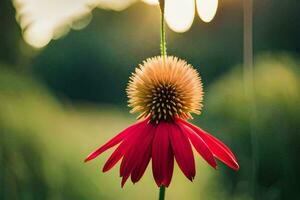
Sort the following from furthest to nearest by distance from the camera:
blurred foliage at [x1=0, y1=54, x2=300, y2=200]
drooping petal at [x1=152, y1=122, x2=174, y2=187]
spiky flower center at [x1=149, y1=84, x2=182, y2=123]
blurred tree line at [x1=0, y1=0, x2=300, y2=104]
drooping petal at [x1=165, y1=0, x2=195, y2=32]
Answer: blurred tree line at [x1=0, y1=0, x2=300, y2=104]
blurred foliage at [x1=0, y1=54, x2=300, y2=200]
drooping petal at [x1=165, y1=0, x2=195, y2=32]
spiky flower center at [x1=149, y1=84, x2=182, y2=123]
drooping petal at [x1=152, y1=122, x2=174, y2=187]

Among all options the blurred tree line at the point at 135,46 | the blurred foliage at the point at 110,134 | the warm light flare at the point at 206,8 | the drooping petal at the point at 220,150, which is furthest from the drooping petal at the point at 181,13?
the blurred tree line at the point at 135,46

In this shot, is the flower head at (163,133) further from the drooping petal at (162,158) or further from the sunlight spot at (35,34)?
the sunlight spot at (35,34)

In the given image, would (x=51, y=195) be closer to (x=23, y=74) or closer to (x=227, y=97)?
(x=23, y=74)

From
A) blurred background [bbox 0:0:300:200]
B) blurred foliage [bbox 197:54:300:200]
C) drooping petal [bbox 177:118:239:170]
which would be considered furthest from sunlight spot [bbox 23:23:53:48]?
drooping petal [bbox 177:118:239:170]

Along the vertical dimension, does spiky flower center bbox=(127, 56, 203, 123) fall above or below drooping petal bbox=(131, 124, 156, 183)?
above

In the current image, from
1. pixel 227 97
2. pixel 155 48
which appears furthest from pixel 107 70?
pixel 227 97

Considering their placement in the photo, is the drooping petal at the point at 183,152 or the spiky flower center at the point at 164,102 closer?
the drooping petal at the point at 183,152

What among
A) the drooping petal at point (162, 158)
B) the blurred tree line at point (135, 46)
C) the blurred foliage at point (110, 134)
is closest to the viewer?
the drooping petal at point (162, 158)

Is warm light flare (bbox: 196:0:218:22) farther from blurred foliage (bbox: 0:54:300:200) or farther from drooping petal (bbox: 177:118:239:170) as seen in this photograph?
blurred foliage (bbox: 0:54:300:200)
